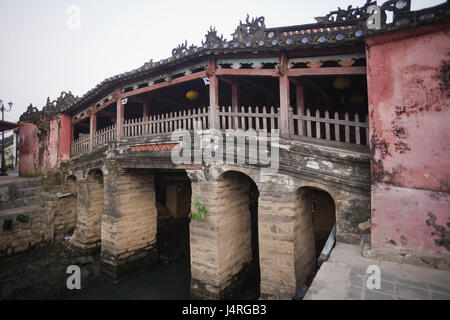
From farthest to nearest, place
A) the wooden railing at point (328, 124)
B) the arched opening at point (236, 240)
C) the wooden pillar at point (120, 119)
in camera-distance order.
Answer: the wooden pillar at point (120, 119), the arched opening at point (236, 240), the wooden railing at point (328, 124)

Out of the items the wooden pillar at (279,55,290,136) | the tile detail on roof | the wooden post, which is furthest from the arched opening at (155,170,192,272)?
the wooden pillar at (279,55,290,136)

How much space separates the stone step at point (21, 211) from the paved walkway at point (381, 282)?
12.4 m

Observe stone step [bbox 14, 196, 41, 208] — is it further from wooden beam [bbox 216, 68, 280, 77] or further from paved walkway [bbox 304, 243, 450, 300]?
paved walkway [bbox 304, 243, 450, 300]

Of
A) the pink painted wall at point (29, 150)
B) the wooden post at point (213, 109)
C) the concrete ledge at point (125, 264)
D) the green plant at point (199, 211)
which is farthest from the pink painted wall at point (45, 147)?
the wooden post at point (213, 109)

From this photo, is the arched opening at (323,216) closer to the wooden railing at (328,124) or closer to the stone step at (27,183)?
the wooden railing at (328,124)

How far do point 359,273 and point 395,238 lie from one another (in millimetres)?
1044

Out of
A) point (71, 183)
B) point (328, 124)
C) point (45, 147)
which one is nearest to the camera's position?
point (328, 124)

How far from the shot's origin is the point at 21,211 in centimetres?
1059

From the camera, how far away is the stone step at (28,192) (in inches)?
439

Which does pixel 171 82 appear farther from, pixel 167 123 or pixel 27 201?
pixel 27 201

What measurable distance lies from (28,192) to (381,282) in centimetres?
1406

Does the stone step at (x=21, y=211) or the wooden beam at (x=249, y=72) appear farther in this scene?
the stone step at (x=21, y=211)

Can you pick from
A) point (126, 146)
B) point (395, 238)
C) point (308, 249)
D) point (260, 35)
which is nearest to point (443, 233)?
point (395, 238)

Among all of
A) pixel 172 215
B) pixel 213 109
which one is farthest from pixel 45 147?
pixel 213 109
